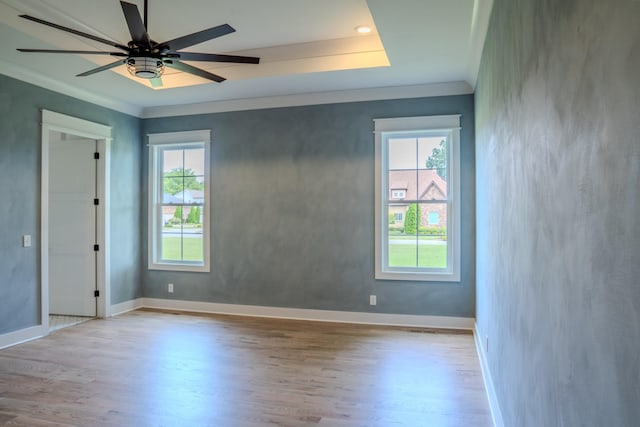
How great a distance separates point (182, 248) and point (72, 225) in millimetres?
1455

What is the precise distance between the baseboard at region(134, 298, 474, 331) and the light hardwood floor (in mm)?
188

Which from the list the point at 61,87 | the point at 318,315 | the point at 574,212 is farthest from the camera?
the point at 318,315

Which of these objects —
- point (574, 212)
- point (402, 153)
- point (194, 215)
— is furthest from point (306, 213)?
point (574, 212)

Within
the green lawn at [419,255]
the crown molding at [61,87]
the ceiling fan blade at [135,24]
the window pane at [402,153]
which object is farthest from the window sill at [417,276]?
the crown molding at [61,87]

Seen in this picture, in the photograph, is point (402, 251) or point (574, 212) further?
point (402, 251)

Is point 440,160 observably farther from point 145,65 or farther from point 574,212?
point 574,212

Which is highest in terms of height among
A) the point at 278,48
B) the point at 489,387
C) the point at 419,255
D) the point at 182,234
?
the point at 278,48

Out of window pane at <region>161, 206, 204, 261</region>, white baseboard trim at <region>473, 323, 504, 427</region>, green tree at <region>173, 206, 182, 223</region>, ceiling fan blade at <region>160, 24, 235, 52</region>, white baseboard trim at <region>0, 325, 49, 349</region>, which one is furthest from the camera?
green tree at <region>173, 206, 182, 223</region>

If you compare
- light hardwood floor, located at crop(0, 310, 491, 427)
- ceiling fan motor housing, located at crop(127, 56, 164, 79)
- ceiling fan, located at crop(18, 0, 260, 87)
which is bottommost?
light hardwood floor, located at crop(0, 310, 491, 427)

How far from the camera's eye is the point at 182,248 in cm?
576

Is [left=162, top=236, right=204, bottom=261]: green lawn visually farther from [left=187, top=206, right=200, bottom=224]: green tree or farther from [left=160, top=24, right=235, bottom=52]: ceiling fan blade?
[left=160, top=24, right=235, bottom=52]: ceiling fan blade

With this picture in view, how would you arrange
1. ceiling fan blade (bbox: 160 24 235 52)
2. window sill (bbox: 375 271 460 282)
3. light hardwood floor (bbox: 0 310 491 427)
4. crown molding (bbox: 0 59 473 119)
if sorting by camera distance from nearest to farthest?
ceiling fan blade (bbox: 160 24 235 52), light hardwood floor (bbox: 0 310 491 427), crown molding (bbox: 0 59 473 119), window sill (bbox: 375 271 460 282)

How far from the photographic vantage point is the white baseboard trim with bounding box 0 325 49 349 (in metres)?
4.06

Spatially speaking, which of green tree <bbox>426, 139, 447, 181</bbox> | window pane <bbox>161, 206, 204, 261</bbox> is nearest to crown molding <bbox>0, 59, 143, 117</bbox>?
window pane <bbox>161, 206, 204, 261</bbox>
